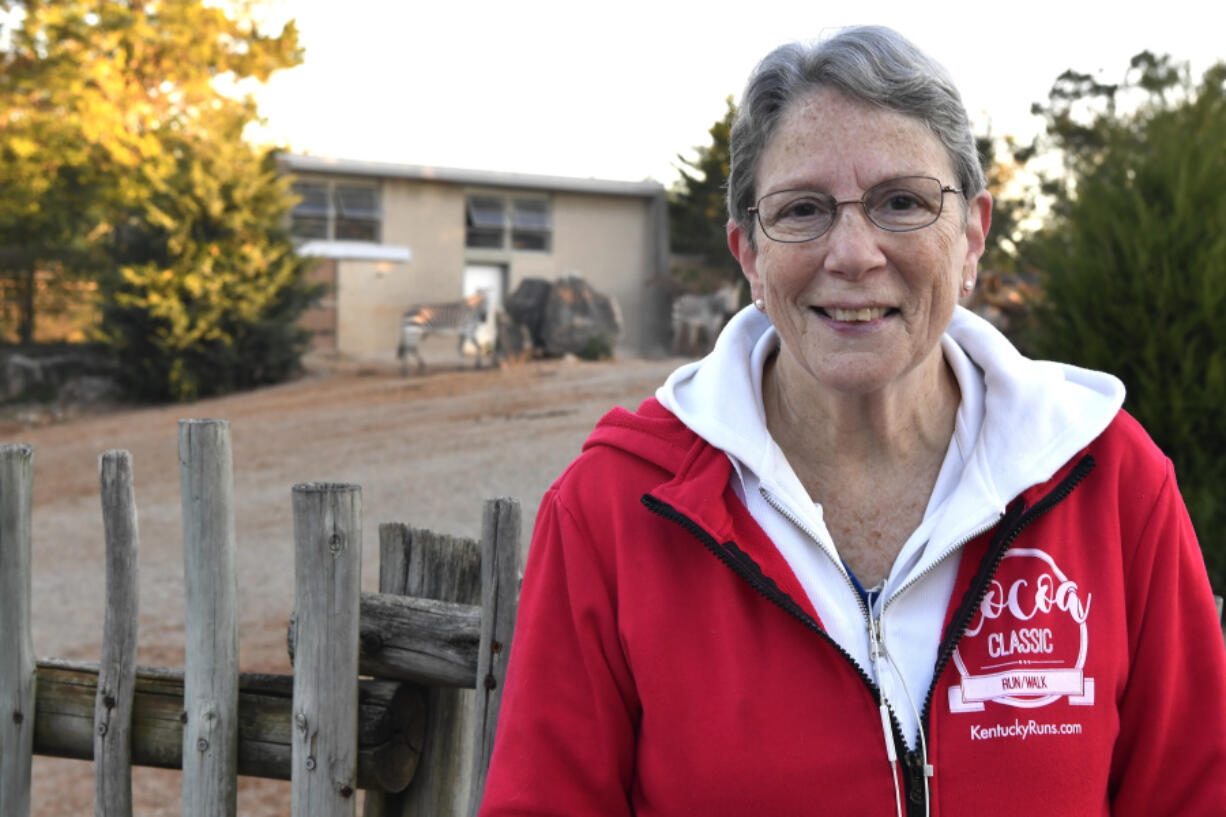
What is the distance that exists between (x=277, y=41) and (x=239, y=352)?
6.60m

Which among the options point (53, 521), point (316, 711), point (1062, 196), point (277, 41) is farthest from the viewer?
point (277, 41)

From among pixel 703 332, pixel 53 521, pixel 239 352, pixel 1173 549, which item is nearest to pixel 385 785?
pixel 1173 549

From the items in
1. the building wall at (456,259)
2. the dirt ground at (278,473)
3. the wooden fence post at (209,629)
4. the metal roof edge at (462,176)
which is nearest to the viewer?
the wooden fence post at (209,629)

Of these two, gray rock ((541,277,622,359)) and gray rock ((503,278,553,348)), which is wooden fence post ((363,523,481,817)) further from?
gray rock ((503,278,553,348))

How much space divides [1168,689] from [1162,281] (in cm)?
325

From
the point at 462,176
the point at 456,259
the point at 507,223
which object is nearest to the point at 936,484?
the point at 462,176

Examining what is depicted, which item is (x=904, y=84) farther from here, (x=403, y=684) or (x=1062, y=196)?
(x=1062, y=196)

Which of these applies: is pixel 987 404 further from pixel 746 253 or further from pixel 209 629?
pixel 209 629

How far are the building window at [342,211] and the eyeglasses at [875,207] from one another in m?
23.5

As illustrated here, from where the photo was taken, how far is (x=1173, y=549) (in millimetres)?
1837

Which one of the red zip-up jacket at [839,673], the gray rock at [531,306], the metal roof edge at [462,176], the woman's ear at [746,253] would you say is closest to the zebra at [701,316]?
the metal roof edge at [462,176]

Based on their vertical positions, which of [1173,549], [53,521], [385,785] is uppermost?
[1173,549]

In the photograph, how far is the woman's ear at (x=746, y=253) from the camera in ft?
6.54

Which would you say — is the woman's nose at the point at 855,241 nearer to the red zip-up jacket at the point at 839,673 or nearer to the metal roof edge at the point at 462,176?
the red zip-up jacket at the point at 839,673
